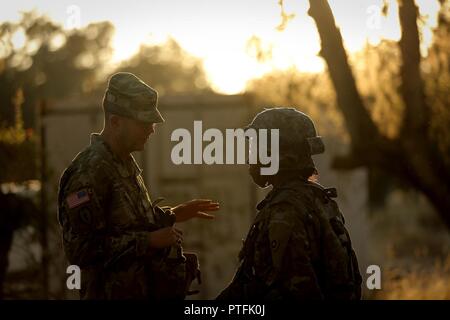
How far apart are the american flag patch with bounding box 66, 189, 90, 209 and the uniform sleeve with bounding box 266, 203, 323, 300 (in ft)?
3.65

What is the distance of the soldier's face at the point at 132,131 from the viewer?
16.2ft

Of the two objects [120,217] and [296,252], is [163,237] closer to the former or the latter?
[120,217]

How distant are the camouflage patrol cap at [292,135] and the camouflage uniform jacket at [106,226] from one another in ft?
2.88

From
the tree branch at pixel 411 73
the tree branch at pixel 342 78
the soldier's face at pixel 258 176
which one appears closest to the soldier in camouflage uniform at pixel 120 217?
the soldier's face at pixel 258 176

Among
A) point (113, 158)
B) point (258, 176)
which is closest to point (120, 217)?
point (113, 158)

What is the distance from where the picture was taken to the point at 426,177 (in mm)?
7109

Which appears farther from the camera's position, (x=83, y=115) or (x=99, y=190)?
(x=83, y=115)

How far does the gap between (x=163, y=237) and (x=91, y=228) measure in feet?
1.31

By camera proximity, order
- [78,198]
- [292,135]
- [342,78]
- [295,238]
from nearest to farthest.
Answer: [295,238] → [292,135] → [78,198] → [342,78]

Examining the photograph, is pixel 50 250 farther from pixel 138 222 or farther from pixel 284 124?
pixel 284 124

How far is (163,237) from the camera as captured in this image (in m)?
4.72

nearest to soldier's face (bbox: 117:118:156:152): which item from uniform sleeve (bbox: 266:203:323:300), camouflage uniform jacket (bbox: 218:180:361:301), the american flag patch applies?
the american flag patch

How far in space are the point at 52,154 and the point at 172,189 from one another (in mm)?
1652
